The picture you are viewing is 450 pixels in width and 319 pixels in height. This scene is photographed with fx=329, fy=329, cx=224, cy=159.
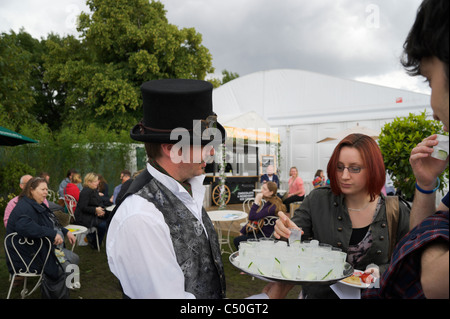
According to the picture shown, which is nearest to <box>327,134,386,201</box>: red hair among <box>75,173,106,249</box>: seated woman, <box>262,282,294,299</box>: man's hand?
<box>262,282,294,299</box>: man's hand

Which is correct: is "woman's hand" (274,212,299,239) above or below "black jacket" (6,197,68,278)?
above

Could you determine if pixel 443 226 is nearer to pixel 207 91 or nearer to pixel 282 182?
pixel 207 91

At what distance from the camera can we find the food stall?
1138cm

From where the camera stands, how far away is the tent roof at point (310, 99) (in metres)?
11.9

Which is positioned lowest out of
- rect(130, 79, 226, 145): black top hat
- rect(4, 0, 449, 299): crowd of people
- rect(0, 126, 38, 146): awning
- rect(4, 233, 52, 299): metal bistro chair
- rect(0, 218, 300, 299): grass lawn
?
rect(0, 218, 300, 299): grass lawn

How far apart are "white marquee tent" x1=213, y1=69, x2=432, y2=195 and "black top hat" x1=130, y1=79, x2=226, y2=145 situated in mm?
9660

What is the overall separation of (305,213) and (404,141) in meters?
3.80

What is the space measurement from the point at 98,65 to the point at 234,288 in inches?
626

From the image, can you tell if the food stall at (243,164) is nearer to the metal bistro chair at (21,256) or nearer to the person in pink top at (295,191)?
the person in pink top at (295,191)

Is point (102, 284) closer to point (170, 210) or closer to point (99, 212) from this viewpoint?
point (99, 212)

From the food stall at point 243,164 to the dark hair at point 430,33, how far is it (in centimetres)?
927

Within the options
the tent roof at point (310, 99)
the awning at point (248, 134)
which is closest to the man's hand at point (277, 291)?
the awning at point (248, 134)

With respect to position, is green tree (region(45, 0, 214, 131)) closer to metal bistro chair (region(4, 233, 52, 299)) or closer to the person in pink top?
the person in pink top

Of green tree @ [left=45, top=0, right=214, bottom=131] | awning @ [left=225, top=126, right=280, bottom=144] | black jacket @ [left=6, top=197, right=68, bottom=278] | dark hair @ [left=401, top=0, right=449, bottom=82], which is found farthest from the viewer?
green tree @ [left=45, top=0, right=214, bottom=131]
